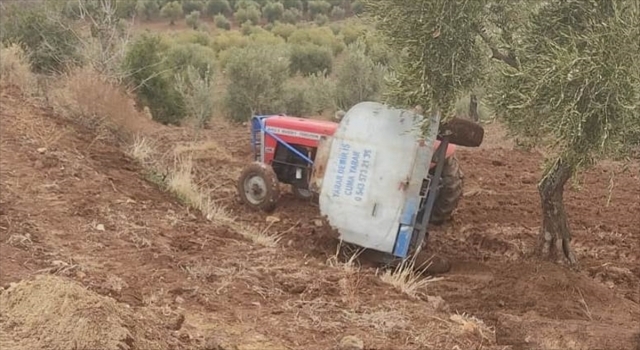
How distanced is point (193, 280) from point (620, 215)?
621cm

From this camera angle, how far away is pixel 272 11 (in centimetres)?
5075

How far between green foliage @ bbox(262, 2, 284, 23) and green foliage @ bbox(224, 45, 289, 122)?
1206 inches

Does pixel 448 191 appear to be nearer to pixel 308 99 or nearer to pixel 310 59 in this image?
pixel 308 99

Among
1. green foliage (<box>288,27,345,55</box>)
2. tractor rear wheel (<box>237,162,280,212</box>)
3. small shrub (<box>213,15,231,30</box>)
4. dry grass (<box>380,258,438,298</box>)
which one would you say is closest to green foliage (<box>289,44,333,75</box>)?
green foliage (<box>288,27,345,55</box>)

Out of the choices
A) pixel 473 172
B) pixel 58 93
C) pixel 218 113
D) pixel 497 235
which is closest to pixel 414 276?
pixel 497 235

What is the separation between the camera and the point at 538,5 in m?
7.29

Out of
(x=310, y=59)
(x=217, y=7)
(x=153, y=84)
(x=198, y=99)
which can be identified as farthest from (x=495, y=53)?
(x=217, y=7)

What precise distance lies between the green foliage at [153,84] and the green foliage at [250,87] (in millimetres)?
1398

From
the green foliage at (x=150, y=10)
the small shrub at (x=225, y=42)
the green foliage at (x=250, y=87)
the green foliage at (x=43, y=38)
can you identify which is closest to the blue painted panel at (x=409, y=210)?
the green foliage at (x=43, y=38)

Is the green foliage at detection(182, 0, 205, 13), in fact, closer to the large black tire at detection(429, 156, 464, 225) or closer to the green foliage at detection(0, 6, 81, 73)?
the green foliage at detection(0, 6, 81, 73)

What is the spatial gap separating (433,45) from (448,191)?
10.0 ft

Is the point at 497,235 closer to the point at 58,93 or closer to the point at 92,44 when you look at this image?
the point at 58,93

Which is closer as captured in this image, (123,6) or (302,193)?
(302,193)

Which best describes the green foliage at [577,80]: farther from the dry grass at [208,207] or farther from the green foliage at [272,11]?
the green foliage at [272,11]
